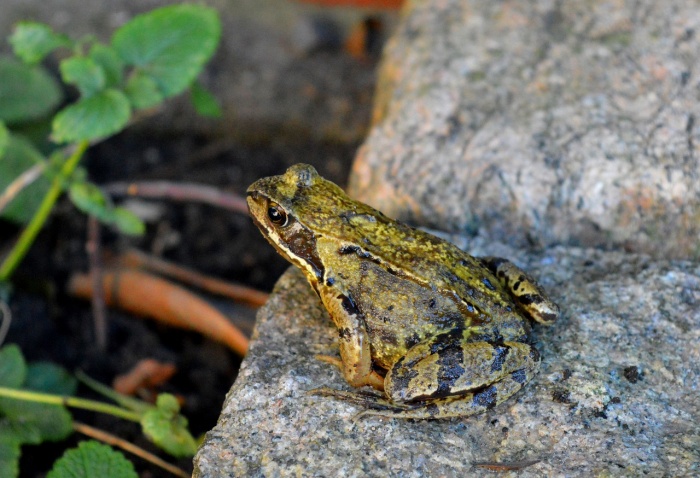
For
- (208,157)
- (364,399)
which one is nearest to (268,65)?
(208,157)

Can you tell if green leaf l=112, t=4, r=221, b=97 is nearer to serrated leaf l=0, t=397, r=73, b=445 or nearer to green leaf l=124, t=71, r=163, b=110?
green leaf l=124, t=71, r=163, b=110

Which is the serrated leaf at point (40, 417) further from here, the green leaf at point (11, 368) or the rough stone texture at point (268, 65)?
the rough stone texture at point (268, 65)

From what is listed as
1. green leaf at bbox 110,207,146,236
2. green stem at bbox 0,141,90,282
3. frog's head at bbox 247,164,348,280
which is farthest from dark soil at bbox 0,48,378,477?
frog's head at bbox 247,164,348,280

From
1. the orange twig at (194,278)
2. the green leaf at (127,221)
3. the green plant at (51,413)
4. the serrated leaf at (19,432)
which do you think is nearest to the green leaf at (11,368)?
the green plant at (51,413)

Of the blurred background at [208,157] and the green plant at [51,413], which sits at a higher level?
the blurred background at [208,157]

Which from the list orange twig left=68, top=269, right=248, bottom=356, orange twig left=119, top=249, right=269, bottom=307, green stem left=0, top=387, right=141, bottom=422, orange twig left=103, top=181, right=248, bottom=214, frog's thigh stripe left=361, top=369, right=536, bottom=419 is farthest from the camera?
orange twig left=103, top=181, right=248, bottom=214

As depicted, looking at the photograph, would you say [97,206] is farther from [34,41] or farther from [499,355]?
[499,355]
